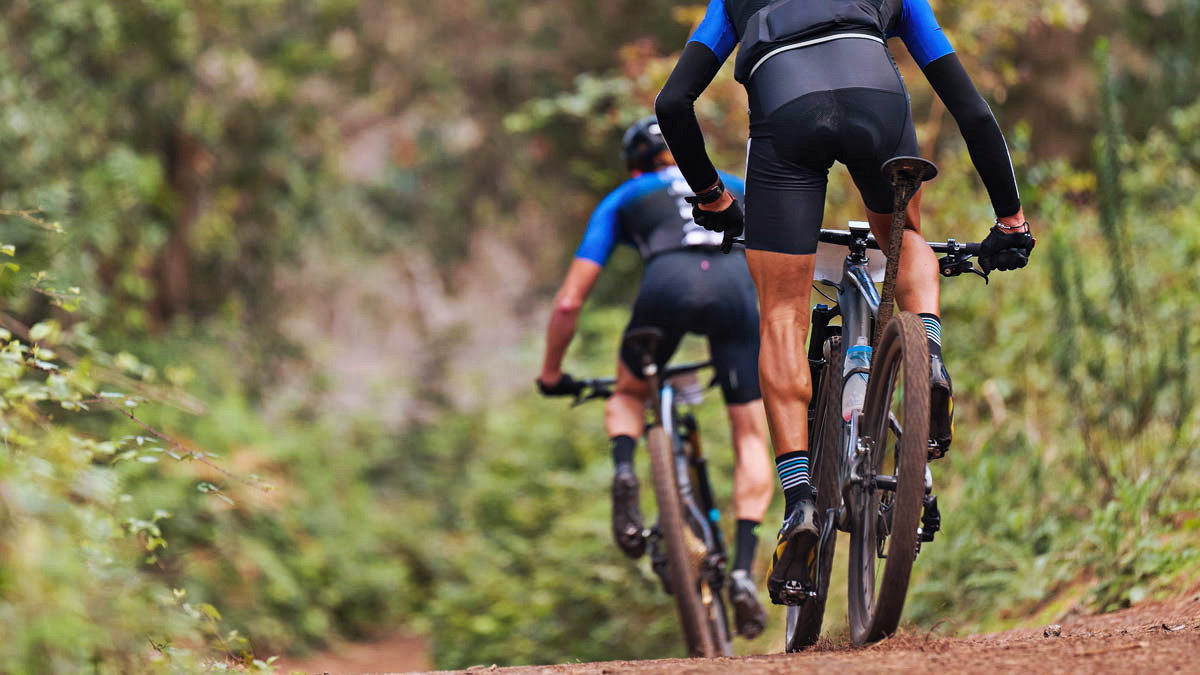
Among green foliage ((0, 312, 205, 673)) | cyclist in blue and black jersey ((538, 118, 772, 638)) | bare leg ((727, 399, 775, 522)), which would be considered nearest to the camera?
green foliage ((0, 312, 205, 673))

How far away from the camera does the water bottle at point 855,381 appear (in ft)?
12.5

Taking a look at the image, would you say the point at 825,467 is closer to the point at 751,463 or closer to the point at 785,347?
the point at 785,347

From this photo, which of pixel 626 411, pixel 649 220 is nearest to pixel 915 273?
pixel 649 220

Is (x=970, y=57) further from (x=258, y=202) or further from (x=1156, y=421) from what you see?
(x=258, y=202)

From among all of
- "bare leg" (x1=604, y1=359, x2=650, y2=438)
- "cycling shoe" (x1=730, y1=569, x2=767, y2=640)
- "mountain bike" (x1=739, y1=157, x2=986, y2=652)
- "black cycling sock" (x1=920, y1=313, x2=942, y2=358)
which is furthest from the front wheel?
"bare leg" (x1=604, y1=359, x2=650, y2=438)

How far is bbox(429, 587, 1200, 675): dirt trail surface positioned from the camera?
2879 mm

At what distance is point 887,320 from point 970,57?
6.23 m

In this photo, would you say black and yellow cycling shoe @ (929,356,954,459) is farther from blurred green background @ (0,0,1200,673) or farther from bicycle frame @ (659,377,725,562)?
bicycle frame @ (659,377,725,562)

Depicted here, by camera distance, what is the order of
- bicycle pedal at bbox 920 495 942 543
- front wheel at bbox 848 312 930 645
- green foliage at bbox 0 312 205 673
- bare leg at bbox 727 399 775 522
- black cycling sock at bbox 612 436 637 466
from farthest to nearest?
black cycling sock at bbox 612 436 637 466, bare leg at bbox 727 399 775 522, bicycle pedal at bbox 920 495 942 543, front wheel at bbox 848 312 930 645, green foliage at bbox 0 312 205 673

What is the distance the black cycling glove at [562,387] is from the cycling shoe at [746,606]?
1363mm

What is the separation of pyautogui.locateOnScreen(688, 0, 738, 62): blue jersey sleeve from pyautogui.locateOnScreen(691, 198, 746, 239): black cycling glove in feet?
1.58

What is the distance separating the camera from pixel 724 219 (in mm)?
3938

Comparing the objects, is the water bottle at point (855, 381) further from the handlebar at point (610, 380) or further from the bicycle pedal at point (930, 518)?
the handlebar at point (610, 380)

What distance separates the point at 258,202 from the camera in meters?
14.7
